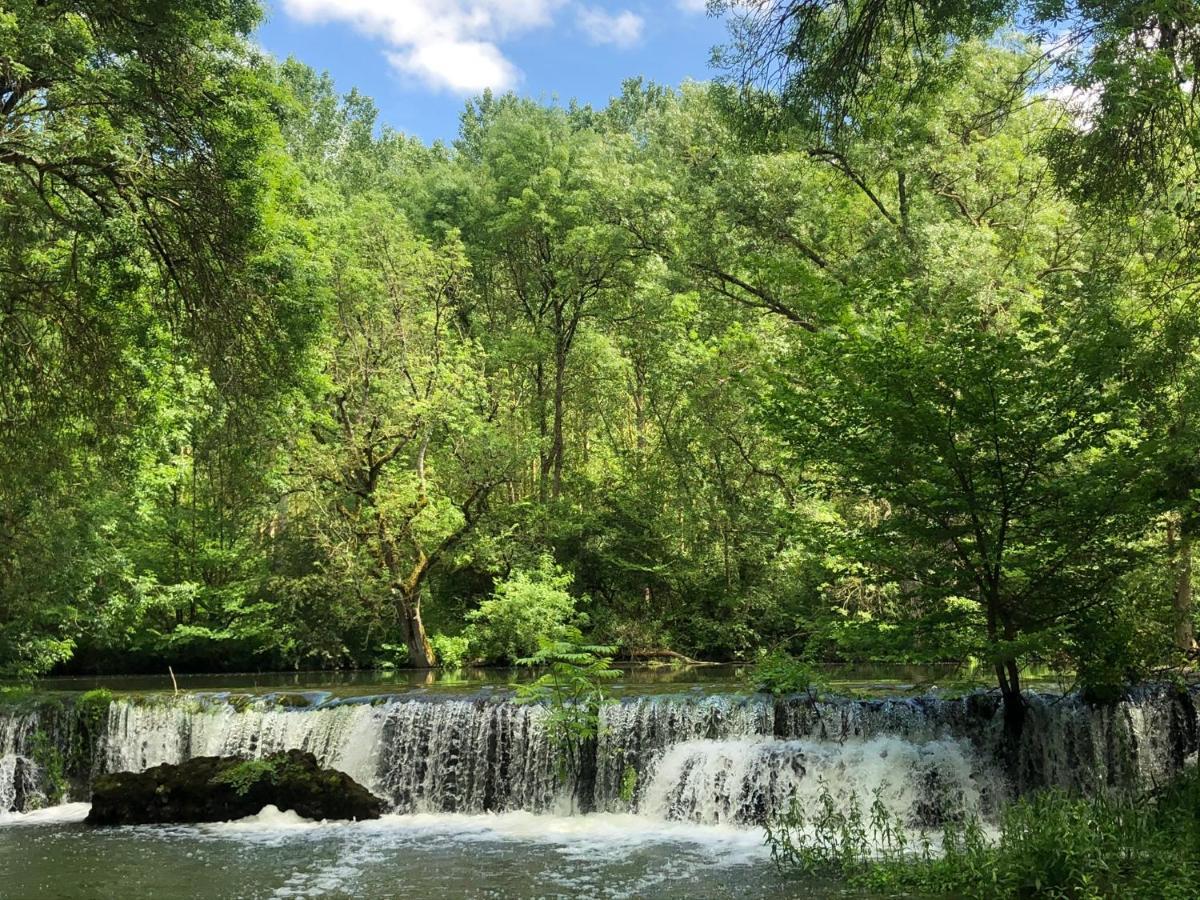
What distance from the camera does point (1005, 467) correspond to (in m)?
8.96

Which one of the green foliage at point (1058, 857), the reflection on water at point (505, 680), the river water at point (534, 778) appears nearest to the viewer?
the green foliage at point (1058, 857)

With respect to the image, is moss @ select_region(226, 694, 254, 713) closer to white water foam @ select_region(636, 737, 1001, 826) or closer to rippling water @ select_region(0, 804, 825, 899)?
rippling water @ select_region(0, 804, 825, 899)

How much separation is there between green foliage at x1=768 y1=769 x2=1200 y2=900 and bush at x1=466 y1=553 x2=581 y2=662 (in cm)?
1248

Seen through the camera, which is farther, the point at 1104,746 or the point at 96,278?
the point at 1104,746

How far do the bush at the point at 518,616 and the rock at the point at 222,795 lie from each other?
8.82 m

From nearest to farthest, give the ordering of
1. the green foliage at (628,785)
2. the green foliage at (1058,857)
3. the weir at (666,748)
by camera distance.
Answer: the green foliage at (1058,857) < the weir at (666,748) < the green foliage at (628,785)

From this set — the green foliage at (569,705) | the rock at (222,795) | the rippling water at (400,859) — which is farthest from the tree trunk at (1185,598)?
the rock at (222,795)

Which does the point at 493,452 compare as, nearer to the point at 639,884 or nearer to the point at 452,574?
the point at 452,574

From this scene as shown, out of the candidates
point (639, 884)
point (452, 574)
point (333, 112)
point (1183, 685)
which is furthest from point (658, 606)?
point (333, 112)

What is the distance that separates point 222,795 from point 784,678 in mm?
6417

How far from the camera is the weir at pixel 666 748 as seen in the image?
9.95m

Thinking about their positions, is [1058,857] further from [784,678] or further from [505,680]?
[505,680]

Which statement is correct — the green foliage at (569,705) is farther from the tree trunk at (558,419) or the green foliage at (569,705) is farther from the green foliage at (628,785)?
the tree trunk at (558,419)

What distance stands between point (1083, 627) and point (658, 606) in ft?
47.9
